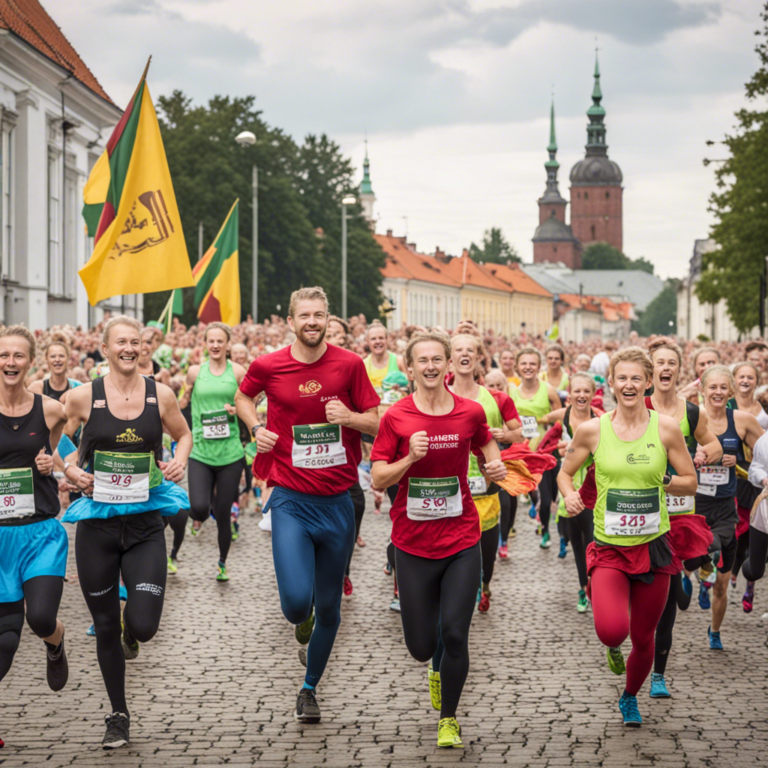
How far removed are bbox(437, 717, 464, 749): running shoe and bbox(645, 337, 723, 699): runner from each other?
4.47ft

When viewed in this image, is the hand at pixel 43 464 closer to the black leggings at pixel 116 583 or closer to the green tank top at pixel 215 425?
the black leggings at pixel 116 583

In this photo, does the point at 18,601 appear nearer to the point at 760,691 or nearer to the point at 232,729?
the point at 232,729

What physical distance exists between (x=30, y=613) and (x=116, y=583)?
0.42 m

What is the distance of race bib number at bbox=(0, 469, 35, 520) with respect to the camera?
564cm

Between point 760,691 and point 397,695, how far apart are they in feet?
6.48

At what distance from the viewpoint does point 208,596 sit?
364 inches

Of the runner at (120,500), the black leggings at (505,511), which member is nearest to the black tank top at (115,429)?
the runner at (120,500)

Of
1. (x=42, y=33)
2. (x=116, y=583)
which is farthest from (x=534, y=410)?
(x=42, y=33)

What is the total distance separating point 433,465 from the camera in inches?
223

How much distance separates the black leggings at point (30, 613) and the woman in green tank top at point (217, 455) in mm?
3934

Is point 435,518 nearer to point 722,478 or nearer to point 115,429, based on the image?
point 115,429

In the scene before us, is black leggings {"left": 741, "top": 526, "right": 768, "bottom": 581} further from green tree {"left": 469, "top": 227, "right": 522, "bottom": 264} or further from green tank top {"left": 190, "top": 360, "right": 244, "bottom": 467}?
green tree {"left": 469, "top": 227, "right": 522, "bottom": 264}

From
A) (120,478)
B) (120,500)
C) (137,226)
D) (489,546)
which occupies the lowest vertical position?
(489,546)

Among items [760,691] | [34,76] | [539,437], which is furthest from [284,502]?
[34,76]
